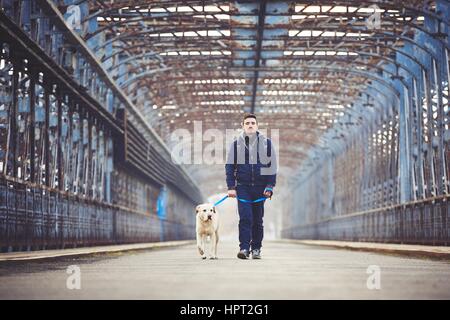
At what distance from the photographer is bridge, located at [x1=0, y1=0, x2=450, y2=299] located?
765 cm

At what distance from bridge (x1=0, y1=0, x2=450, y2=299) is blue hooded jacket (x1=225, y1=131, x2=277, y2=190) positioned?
1132 millimetres

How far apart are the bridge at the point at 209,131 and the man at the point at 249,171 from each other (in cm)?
79

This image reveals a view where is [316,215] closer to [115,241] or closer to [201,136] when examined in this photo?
[201,136]

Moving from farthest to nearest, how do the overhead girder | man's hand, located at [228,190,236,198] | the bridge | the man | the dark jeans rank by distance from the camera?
the overhead girder, the dark jeans, the man, man's hand, located at [228,190,236,198], the bridge

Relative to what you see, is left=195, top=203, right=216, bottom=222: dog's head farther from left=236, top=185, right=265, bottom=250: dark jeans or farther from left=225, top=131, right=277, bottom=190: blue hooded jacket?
left=225, top=131, right=277, bottom=190: blue hooded jacket

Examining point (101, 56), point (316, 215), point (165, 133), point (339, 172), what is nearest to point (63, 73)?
point (101, 56)

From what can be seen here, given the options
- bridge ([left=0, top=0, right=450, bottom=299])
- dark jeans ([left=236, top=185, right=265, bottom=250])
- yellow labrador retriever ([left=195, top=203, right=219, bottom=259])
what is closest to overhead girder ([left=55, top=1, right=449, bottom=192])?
bridge ([left=0, top=0, right=450, bottom=299])

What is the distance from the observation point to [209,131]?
40750 millimetres

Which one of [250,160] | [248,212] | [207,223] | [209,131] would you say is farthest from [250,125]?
[209,131]

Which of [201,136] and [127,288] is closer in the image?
[127,288]
